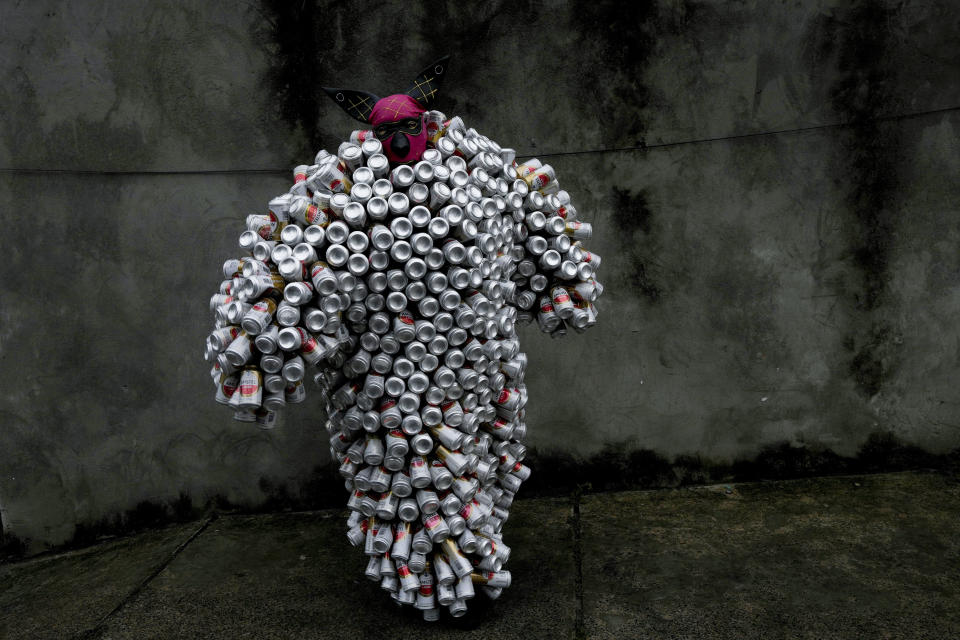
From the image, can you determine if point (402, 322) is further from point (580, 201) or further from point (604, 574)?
point (580, 201)

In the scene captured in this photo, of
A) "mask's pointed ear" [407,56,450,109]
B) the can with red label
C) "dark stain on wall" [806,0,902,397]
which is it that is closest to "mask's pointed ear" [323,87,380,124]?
"mask's pointed ear" [407,56,450,109]

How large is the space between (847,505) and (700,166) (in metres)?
1.61

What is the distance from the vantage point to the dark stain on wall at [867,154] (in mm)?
3205

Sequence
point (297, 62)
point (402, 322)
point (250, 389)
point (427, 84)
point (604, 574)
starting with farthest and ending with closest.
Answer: point (297, 62) → point (604, 574) → point (427, 84) → point (402, 322) → point (250, 389)

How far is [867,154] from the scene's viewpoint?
3.29 meters

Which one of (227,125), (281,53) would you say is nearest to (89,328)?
(227,125)

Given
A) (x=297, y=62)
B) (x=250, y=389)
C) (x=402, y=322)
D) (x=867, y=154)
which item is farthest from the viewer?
(x=297, y=62)

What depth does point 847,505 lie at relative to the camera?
124 inches

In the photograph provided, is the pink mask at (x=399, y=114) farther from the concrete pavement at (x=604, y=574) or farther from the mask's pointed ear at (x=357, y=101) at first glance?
the concrete pavement at (x=604, y=574)

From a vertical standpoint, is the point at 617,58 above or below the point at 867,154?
above

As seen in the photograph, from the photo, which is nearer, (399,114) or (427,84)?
(399,114)

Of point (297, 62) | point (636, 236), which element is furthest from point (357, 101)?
point (636, 236)

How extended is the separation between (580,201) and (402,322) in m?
1.58

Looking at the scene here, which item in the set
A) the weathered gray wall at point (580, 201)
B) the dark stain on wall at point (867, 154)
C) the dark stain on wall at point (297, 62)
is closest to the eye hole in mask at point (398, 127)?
the weathered gray wall at point (580, 201)
